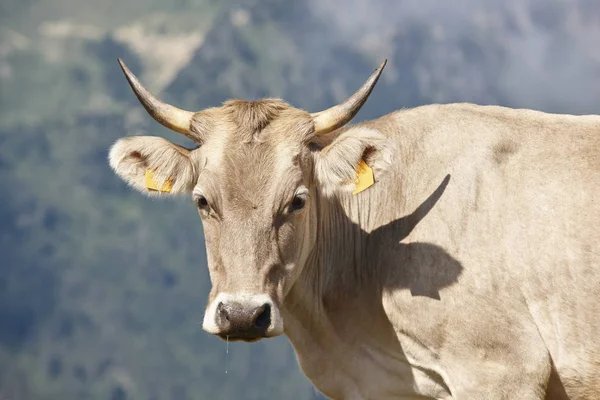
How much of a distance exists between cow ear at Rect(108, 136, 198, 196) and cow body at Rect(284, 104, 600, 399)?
4.50 ft

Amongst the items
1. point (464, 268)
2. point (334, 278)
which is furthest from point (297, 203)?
point (464, 268)

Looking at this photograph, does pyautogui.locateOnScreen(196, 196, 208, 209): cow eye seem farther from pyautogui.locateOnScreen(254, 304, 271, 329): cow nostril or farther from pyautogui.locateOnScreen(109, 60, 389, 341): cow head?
pyautogui.locateOnScreen(254, 304, 271, 329): cow nostril

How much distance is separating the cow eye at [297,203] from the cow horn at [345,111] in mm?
691

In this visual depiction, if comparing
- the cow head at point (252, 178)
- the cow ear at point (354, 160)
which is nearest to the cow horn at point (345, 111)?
the cow head at point (252, 178)

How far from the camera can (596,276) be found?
7.75 m

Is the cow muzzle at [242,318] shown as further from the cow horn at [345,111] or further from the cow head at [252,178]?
the cow horn at [345,111]

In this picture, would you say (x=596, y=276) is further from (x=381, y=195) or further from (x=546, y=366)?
(x=381, y=195)

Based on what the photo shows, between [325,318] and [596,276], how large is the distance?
2315 mm

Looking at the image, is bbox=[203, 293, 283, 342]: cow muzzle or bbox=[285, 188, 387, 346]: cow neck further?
bbox=[285, 188, 387, 346]: cow neck

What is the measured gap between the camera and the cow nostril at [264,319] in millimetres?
7148

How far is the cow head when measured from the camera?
24.0 feet

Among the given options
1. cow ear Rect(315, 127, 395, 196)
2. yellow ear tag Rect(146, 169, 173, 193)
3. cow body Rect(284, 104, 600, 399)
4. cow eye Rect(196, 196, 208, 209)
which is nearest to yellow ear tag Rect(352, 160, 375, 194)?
cow ear Rect(315, 127, 395, 196)

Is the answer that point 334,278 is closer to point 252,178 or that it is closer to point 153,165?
A: point 252,178

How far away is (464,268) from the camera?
309 inches
